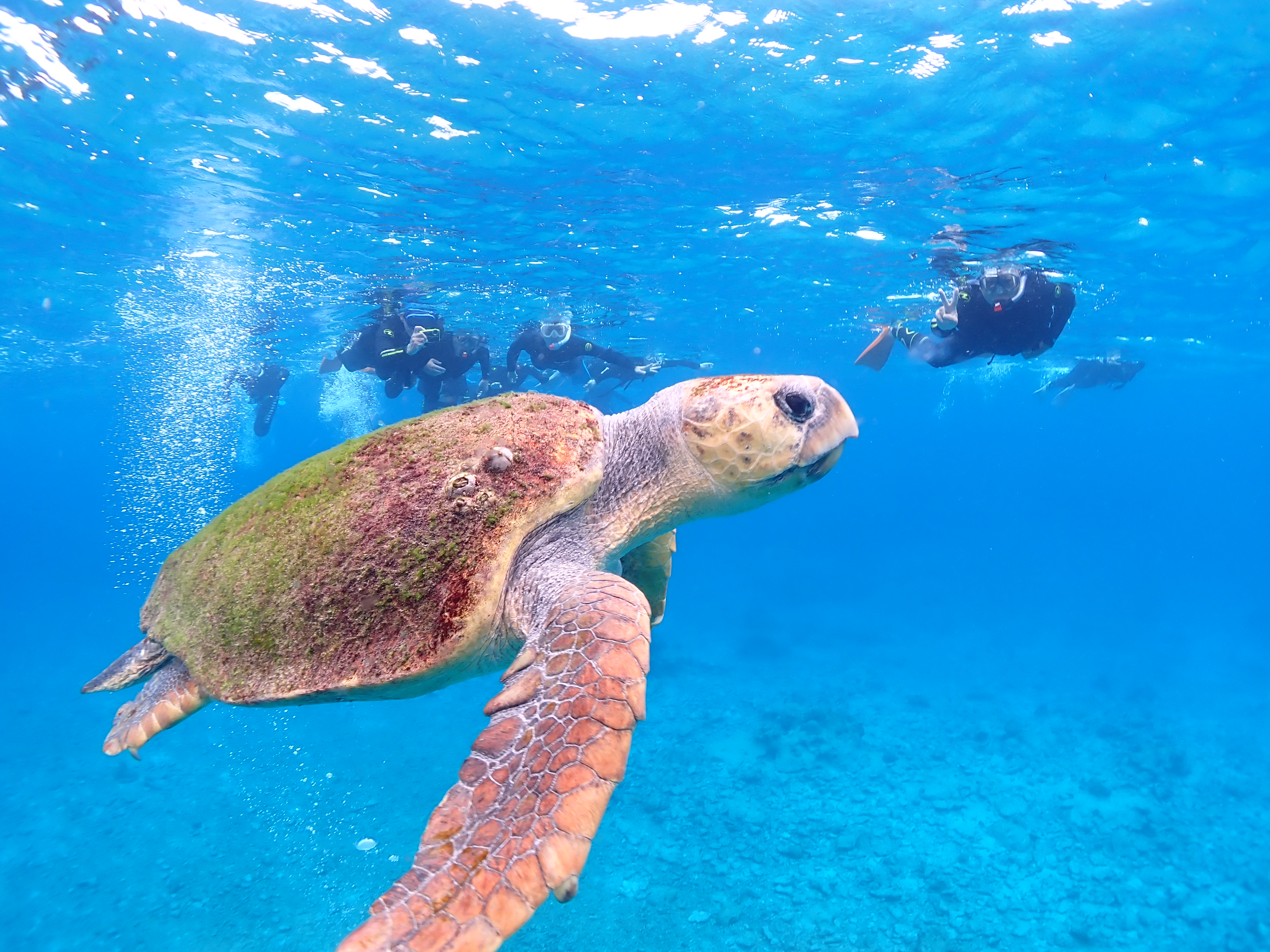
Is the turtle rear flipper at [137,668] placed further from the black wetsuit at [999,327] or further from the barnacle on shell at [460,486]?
the black wetsuit at [999,327]

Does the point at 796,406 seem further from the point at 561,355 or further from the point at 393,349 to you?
the point at 561,355

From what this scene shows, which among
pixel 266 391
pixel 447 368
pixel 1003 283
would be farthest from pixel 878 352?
pixel 266 391

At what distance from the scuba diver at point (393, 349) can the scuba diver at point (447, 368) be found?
0.16 metres

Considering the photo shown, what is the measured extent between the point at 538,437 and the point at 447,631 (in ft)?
3.20

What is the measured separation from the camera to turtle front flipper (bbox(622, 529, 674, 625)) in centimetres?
399

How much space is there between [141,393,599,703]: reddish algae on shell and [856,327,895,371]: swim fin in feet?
32.2

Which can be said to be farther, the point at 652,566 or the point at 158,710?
the point at 652,566

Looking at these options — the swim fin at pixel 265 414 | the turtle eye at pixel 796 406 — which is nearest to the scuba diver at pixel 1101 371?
the turtle eye at pixel 796 406

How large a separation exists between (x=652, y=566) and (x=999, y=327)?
375 inches

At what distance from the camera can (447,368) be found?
41.0ft

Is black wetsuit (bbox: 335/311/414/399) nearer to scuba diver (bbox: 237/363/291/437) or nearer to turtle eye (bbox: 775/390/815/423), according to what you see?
scuba diver (bbox: 237/363/291/437)

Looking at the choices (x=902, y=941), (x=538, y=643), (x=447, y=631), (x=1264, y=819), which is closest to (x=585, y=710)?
(x=538, y=643)

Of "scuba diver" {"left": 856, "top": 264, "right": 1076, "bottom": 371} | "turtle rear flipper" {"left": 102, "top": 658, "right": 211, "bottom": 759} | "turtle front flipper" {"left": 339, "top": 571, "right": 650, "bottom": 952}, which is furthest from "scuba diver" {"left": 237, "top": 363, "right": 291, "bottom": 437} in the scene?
"turtle front flipper" {"left": 339, "top": 571, "right": 650, "bottom": 952}

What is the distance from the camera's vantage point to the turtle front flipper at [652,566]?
399cm
